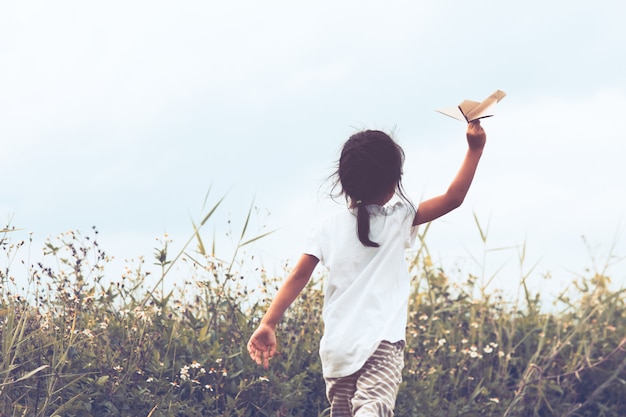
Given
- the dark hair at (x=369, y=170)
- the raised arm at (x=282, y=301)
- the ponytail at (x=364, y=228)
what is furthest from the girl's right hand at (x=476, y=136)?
the raised arm at (x=282, y=301)

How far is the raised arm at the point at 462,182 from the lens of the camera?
142 inches

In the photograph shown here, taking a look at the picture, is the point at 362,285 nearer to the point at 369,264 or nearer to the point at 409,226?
the point at 369,264

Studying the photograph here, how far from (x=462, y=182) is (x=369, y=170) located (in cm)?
37

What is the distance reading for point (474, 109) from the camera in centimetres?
357

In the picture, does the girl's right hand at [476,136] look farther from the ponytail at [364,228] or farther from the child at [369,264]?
the ponytail at [364,228]

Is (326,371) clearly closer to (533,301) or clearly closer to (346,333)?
(346,333)

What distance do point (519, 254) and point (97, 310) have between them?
293cm

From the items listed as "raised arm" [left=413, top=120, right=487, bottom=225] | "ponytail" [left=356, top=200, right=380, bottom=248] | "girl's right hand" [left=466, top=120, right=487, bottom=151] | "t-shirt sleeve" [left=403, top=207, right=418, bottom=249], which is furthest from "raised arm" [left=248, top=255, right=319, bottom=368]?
"girl's right hand" [left=466, top=120, right=487, bottom=151]

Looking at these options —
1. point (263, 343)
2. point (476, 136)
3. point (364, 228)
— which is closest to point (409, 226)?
point (364, 228)

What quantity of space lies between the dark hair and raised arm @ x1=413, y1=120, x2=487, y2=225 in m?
0.11

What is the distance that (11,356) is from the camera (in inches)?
188

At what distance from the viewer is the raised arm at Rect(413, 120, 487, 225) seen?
3.62 m

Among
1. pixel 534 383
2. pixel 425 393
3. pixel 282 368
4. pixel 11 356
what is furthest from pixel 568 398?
pixel 11 356

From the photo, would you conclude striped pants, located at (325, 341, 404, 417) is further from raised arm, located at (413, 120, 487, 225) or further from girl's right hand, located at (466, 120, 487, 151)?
girl's right hand, located at (466, 120, 487, 151)
